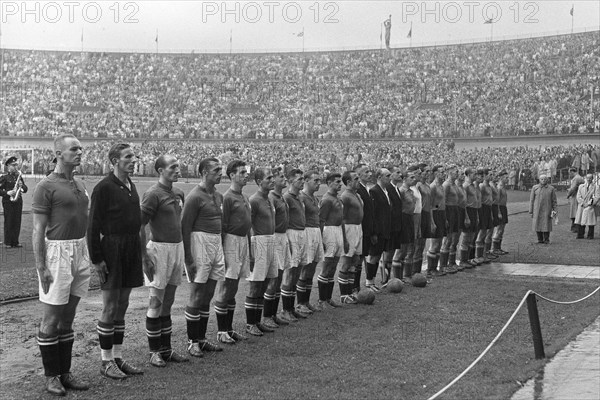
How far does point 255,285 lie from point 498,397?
3.51 meters

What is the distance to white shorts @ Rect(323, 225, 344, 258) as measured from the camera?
433 inches

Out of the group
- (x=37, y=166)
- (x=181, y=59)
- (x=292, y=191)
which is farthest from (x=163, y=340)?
(x=181, y=59)

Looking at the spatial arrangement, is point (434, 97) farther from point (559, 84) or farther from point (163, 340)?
point (163, 340)

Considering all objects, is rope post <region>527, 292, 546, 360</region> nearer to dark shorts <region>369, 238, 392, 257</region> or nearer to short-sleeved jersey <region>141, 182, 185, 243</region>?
short-sleeved jersey <region>141, 182, 185, 243</region>

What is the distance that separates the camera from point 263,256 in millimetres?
9188

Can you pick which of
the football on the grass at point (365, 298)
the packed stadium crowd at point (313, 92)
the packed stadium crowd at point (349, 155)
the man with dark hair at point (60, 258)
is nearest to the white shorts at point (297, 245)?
the football on the grass at point (365, 298)

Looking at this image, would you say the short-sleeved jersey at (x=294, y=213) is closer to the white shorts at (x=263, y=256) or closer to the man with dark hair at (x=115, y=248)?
the white shorts at (x=263, y=256)

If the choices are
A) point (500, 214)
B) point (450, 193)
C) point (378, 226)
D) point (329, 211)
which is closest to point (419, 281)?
point (378, 226)

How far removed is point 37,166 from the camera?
4972 centimetres

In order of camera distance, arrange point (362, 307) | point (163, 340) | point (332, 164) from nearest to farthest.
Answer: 1. point (163, 340)
2. point (362, 307)
3. point (332, 164)

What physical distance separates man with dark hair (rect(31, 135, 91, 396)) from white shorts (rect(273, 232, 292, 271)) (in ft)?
10.3

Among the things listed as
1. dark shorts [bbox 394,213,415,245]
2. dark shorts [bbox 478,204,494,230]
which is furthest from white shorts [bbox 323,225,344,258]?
dark shorts [bbox 478,204,494,230]

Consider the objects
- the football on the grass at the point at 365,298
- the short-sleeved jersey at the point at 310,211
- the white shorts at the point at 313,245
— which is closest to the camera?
the white shorts at the point at 313,245

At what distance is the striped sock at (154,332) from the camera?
299 inches
